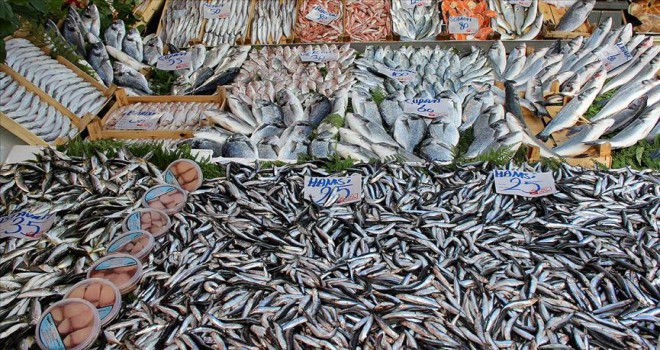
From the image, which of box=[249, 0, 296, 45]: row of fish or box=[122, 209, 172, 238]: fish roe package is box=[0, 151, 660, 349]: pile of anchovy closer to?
box=[122, 209, 172, 238]: fish roe package

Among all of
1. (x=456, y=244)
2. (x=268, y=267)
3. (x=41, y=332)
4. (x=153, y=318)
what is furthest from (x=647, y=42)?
(x=41, y=332)

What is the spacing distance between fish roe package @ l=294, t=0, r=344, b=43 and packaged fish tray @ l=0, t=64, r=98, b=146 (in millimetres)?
2236

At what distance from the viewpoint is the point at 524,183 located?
2600 mm

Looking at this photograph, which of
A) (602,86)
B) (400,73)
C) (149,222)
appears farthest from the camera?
(400,73)

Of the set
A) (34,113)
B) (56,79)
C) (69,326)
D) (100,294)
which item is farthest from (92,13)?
(69,326)

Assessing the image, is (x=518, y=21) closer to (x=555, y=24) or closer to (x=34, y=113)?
(x=555, y=24)

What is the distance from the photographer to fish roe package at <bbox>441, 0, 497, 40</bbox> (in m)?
4.65

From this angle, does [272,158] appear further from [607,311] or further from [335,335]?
[607,311]

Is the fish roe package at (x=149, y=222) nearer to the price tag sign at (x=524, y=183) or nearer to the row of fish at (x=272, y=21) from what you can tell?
the price tag sign at (x=524, y=183)

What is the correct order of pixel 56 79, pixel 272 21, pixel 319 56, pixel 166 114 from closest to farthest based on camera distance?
pixel 166 114 < pixel 56 79 < pixel 319 56 < pixel 272 21

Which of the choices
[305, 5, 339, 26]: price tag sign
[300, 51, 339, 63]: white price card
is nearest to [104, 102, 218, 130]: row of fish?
[300, 51, 339, 63]: white price card

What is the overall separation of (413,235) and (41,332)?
1532 mm

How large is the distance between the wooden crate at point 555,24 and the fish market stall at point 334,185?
0.08ft

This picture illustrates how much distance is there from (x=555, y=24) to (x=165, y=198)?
13.8ft
